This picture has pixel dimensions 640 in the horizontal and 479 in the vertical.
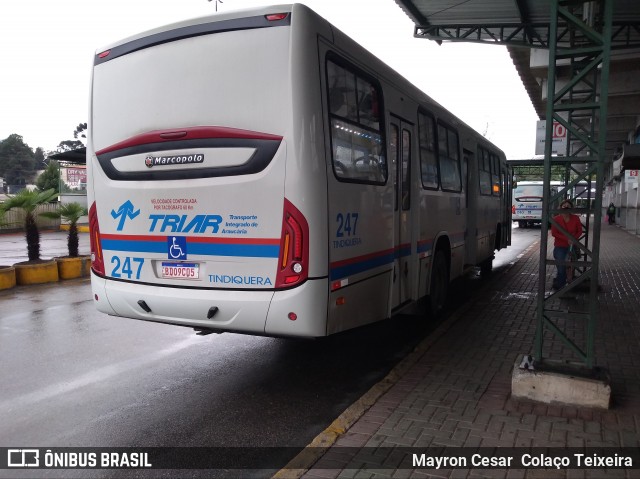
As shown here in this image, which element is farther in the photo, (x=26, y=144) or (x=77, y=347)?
(x=26, y=144)

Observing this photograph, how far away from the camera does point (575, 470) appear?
350 cm

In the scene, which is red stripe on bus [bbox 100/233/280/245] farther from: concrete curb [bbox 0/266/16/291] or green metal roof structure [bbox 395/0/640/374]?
concrete curb [bbox 0/266/16/291]

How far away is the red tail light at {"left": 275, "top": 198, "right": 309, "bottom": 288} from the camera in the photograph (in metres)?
4.26

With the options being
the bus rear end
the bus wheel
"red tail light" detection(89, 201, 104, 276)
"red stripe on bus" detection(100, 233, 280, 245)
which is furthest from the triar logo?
the bus wheel

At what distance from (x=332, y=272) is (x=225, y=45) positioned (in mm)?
2214

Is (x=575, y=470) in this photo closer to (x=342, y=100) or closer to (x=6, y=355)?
(x=342, y=100)

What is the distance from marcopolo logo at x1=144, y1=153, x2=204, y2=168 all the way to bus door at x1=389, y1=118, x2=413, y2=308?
220cm

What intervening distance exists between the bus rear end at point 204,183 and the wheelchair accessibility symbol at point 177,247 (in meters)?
0.01

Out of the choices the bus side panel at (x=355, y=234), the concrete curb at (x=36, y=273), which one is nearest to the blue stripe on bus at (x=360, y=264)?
the bus side panel at (x=355, y=234)

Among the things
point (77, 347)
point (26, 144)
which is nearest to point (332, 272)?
point (77, 347)

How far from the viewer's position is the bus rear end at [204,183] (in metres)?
4.31

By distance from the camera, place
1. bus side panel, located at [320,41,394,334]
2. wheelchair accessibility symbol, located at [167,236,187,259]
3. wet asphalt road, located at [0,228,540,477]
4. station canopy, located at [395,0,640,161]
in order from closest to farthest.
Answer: wet asphalt road, located at [0,228,540,477] < bus side panel, located at [320,41,394,334] < wheelchair accessibility symbol, located at [167,236,187,259] < station canopy, located at [395,0,640,161]

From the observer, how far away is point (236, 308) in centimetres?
449

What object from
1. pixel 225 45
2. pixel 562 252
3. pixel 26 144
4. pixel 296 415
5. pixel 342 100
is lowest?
pixel 296 415
